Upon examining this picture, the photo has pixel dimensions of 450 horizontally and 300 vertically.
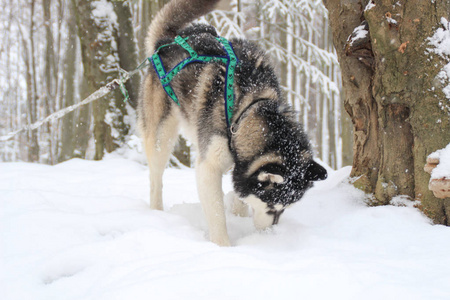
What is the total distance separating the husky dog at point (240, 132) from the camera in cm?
254

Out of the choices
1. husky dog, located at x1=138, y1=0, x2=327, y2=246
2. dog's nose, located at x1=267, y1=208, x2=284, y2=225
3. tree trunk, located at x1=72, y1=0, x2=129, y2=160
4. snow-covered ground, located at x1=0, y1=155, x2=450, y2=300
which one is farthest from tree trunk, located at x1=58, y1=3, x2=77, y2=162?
dog's nose, located at x1=267, y1=208, x2=284, y2=225

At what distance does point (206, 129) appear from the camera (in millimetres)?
2896

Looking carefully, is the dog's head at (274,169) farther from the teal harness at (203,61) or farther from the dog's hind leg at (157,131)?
the dog's hind leg at (157,131)

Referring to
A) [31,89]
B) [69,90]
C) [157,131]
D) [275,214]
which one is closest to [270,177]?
[275,214]

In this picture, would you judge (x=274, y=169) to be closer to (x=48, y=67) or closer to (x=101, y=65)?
(x=101, y=65)

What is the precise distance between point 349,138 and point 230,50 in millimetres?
8490

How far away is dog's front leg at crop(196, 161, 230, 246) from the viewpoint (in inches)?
101

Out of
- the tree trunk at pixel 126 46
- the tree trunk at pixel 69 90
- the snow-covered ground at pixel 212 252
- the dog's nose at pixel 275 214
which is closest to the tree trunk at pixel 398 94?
the snow-covered ground at pixel 212 252

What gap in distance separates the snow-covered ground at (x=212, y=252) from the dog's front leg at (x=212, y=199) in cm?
14

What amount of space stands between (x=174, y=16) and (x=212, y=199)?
2.22 meters

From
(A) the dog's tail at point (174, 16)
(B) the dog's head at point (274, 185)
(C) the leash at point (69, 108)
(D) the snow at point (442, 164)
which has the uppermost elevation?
(A) the dog's tail at point (174, 16)

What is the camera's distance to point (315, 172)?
258 centimetres

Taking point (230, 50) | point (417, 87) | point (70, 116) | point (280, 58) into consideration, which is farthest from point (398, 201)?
point (70, 116)

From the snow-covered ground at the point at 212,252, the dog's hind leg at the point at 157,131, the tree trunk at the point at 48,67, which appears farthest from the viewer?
the tree trunk at the point at 48,67
